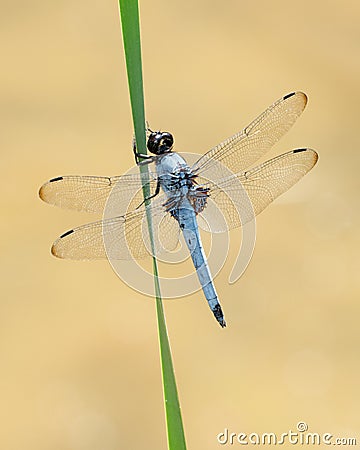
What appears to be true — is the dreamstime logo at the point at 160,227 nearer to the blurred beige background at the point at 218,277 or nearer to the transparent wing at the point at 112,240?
the transparent wing at the point at 112,240

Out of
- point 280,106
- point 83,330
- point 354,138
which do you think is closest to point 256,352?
point 83,330
